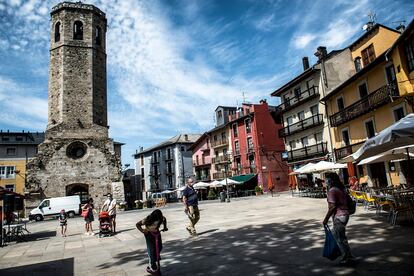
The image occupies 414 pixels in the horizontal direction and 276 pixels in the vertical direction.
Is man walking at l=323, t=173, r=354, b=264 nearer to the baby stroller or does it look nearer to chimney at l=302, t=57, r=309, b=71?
the baby stroller

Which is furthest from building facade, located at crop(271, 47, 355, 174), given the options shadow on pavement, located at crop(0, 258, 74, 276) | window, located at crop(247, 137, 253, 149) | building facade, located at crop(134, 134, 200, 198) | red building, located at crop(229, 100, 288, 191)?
building facade, located at crop(134, 134, 200, 198)

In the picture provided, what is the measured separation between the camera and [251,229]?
9125 mm

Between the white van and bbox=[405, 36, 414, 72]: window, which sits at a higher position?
bbox=[405, 36, 414, 72]: window

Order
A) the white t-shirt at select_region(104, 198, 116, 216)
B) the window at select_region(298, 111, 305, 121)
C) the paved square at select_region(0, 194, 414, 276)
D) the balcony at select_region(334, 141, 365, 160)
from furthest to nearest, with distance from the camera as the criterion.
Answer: the window at select_region(298, 111, 305, 121) → the balcony at select_region(334, 141, 365, 160) → the white t-shirt at select_region(104, 198, 116, 216) → the paved square at select_region(0, 194, 414, 276)

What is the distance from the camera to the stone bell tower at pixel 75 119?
27.1m

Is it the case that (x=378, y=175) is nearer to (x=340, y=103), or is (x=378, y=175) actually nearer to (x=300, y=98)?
(x=340, y=103)

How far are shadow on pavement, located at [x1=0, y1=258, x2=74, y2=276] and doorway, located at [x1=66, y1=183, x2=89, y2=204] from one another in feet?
73.9

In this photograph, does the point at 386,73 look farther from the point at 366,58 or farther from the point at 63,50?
the point at 63,50

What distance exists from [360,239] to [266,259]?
241 centimetres

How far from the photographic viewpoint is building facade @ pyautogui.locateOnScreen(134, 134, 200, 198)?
196 feet

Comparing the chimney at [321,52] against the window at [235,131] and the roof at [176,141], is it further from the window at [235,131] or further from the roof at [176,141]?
the roof at [176,141]

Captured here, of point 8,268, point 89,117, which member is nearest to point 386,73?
point 8,268

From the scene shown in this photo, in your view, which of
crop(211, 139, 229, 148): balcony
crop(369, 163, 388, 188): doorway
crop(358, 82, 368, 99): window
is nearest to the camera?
crop(369, 163, 388, 188): doorway

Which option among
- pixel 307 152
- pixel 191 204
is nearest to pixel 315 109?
pixel 307 152
